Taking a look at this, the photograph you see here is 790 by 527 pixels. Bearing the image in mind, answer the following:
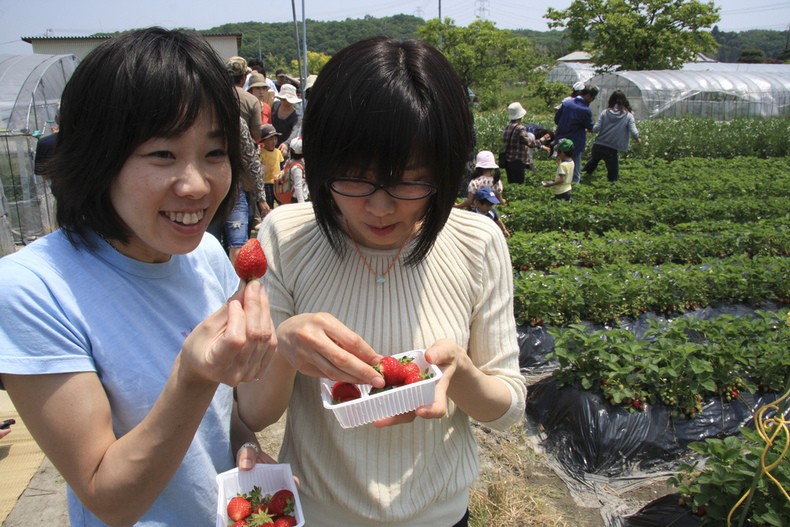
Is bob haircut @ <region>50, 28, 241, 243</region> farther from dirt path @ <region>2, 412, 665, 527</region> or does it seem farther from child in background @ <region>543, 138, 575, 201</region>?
child in background @ <region>543, 138, 575, 201</region>

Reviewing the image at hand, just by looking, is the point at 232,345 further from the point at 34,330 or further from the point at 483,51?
the point at 483,51

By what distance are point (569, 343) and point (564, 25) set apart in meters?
41.3

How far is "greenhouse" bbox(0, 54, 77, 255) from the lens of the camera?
24.8 feet

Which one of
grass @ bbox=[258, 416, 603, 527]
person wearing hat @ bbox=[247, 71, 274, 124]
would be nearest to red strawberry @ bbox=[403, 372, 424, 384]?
grass @ bbox=[258, 416, 603, 527]

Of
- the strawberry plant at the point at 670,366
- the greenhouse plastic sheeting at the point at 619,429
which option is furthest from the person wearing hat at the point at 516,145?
the greenhouse plastic sheeting at the point at 619,429

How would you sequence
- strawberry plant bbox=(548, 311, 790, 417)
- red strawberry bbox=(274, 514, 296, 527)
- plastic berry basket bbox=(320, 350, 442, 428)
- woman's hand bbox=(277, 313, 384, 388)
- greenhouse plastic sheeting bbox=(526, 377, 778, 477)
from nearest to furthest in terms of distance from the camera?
woman's hand bbox=(277, 313, 384, 388), plastic berry basket bbox=(320, 350, 442, 428), red strawberry bbox=(274, 514, 296, 527), greenhouse plastic sheeting bbox=(526, 377, 778, 477), strawberry plant bbox=(548, 311, 790, 417)

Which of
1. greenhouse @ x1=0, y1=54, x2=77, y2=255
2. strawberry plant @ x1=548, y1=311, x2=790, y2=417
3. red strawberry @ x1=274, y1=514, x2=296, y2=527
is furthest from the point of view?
greenhouse @ x1=0, y1=54, x2=77, y2=255

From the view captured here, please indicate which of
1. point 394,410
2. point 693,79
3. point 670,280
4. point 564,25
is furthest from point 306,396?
point 564,25

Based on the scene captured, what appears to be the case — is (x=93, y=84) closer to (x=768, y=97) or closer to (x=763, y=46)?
(x=768, y=97)

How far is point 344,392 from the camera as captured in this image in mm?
1293

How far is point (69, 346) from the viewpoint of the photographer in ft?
3.44

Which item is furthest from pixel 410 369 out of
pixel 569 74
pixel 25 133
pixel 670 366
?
pixel 569 74

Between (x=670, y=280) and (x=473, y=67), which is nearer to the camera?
(x=670, y=280)

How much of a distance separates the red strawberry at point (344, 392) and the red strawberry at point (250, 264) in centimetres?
33
